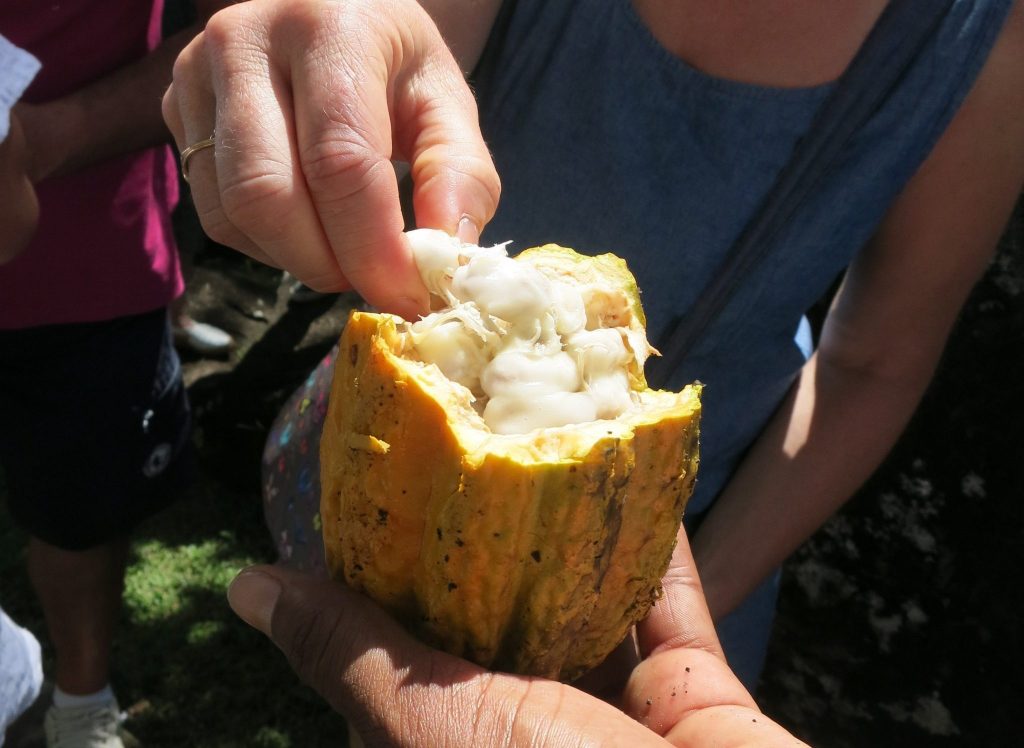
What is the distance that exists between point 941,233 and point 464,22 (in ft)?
2.94

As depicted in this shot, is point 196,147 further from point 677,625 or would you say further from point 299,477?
point 677,625

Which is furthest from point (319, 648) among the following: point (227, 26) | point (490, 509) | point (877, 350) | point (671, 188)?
point (877, 350)

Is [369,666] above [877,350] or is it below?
below

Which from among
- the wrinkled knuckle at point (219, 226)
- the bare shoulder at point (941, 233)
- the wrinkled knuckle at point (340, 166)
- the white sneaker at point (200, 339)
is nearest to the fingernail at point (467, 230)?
the wrinkled knuckle at point (340, 166)

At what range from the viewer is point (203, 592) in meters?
3.08

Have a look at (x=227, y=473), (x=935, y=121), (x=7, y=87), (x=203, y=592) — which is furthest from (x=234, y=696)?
(x=935, y=121)

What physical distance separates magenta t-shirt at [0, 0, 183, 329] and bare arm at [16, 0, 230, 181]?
0.06 meters

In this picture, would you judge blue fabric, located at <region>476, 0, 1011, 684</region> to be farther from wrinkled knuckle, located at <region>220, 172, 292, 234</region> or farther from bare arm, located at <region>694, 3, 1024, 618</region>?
wrinkled knuckle, located at <region>220, 172, 292, 234</region>

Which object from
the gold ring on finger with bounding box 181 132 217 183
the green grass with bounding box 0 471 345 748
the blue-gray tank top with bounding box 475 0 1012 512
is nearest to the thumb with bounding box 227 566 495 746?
the gold ring on finger with bounding box 181 132 217 183

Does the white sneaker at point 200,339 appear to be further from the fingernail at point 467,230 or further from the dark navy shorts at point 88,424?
the fingernail at point 467,230

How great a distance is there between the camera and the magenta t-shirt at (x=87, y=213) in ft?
5.87

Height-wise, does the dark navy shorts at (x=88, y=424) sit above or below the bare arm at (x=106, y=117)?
below

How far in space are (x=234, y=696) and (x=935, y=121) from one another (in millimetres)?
2521

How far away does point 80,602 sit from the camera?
89.3 inches
